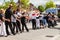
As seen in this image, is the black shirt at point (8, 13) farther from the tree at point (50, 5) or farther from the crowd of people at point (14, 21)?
the tree at point (50, 5)

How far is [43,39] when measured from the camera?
1509 cm

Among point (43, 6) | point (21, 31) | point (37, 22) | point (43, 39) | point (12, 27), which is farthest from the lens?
point (43, 6)

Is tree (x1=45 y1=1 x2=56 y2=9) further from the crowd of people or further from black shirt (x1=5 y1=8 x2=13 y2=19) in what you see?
black shirt (x1=5 y1=8 x2=13 y2=19)

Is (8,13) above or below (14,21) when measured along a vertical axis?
above

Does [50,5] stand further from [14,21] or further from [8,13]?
[8,13]

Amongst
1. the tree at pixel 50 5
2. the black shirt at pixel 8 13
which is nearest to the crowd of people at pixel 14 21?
the black shirt at pixel 8 13

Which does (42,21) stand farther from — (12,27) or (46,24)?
(12,27)

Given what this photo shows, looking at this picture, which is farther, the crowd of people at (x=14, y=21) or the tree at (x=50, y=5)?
the tree at (x=50, y=5)

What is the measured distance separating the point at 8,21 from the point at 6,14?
54cm

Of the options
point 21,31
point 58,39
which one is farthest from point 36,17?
point 58,39

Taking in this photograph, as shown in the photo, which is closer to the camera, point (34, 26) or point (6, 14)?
point (6, 14)

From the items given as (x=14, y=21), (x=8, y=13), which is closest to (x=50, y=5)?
(x=14, y=21)

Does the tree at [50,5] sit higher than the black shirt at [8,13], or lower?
lower

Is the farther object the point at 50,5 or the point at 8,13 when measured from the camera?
the point at 50,5
